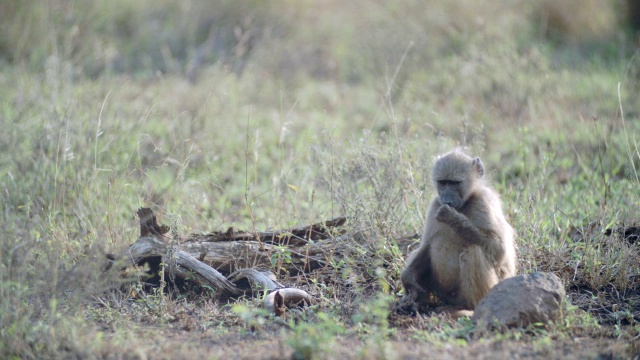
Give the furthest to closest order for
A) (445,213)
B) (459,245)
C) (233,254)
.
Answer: (233,254), (459,245), (445,213)

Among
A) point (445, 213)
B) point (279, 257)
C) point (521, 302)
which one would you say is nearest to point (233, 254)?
point (279, 257)

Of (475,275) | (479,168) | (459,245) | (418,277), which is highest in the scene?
(479,168)

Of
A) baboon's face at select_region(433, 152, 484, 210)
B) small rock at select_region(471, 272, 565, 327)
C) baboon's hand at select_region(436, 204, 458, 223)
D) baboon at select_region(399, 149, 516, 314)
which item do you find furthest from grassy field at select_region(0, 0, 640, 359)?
baboon's face at select_region(433, 152, 484, 210)

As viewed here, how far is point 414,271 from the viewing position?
4527mm

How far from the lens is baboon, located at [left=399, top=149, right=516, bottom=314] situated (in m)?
4.25

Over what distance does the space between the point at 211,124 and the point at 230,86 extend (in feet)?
2.90

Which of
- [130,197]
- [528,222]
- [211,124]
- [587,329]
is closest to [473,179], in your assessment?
[528,222]

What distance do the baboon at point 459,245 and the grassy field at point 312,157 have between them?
0.78 feet

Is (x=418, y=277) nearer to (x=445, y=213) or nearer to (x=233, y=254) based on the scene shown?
(x=445, y=213)

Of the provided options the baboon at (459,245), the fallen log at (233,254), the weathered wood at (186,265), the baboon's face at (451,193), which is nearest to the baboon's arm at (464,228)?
the baboon at (459,245)

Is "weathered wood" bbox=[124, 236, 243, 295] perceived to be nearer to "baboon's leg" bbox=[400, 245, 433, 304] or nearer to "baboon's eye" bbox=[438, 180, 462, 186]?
"baboon's leg" bbox=[400, 245, 433, 304]

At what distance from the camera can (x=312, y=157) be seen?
6.41 metres

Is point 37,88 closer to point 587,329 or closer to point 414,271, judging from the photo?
point 414,271

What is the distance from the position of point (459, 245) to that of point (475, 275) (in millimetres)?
246
